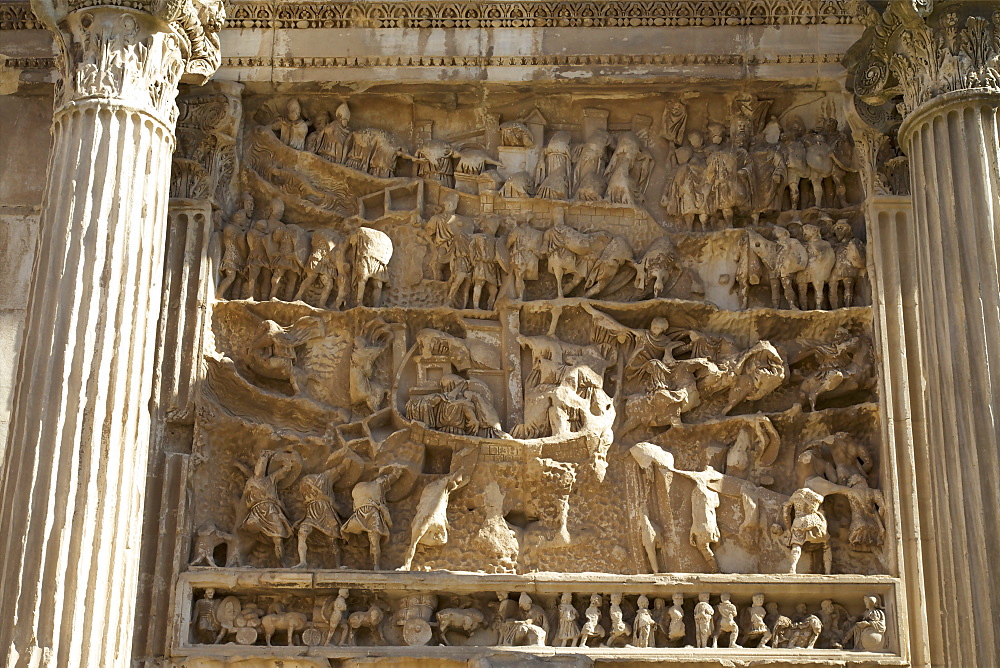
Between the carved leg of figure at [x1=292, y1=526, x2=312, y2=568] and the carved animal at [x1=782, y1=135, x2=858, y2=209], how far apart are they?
15.7ft

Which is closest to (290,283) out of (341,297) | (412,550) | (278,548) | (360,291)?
(341,297)

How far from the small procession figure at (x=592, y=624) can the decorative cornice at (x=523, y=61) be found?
14.5 feet

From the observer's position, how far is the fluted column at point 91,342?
888 cm

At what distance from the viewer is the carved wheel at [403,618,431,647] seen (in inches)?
421

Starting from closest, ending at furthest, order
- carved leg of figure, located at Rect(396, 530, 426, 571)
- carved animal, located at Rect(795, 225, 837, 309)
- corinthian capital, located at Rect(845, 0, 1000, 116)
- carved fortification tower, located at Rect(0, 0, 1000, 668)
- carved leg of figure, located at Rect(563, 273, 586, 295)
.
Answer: carved fortification tower, located at Rect(0, 0, 1000, 668) → corinthian capital, located at Rect(845, 0, 1000, 116) → carved leg of figure, located at Rect(396, 530, 426, 571) → carved animal, located at Rect(795, 225, 837, 309) → carved leg of figure, located at Rect(563, 273, 586, 295)

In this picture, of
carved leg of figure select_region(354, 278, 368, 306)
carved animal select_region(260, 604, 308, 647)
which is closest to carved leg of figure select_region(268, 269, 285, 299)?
carved leg of figure select_region(354, 278, 368, 306)

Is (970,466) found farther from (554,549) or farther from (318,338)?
(318,338)

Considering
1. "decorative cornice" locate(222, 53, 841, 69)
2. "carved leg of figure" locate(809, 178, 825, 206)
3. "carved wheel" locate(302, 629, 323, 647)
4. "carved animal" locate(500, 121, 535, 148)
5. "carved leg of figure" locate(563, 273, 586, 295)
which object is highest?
"decorative cornice" locate(222, 53, 841, 69)

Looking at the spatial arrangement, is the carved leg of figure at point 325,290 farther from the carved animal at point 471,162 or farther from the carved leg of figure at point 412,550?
the carved leg of figure at point 412,550

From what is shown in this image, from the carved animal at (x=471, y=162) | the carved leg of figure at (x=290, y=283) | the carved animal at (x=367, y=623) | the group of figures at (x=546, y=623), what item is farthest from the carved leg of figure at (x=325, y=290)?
the carved animal at (x=367, y=623)

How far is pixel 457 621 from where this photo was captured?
10734mm

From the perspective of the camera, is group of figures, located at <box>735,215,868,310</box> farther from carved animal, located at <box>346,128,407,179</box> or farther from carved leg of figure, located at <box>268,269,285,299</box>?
carved leg of figure, located at <box>268,269,285,299</box>

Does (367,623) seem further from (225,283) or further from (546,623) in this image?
(225,283)

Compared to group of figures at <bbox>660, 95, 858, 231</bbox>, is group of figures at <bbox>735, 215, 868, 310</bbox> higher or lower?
lower
